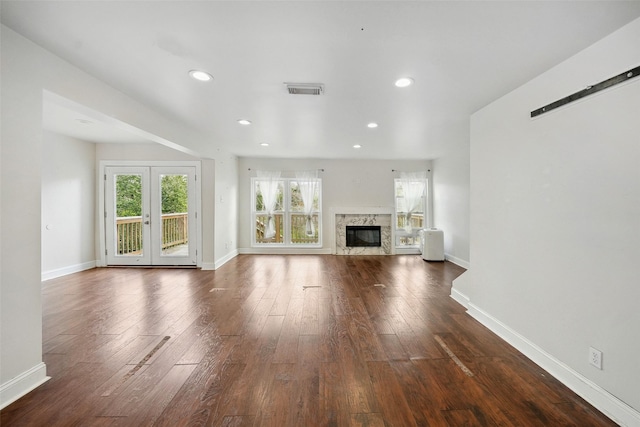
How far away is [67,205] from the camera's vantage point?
455 centimetres

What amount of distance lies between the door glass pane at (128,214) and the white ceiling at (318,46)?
9.76ft

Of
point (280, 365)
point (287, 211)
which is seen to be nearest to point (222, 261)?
point (287, 211)

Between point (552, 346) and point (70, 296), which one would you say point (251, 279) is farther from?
point (552, 346)

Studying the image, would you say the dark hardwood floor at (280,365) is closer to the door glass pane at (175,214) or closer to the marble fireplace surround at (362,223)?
the door glass pane at (175,214)

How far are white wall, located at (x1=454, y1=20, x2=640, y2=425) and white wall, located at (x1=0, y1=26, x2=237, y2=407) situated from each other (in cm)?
369

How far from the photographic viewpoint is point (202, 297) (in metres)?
3.44

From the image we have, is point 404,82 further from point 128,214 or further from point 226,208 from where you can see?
point 128,214

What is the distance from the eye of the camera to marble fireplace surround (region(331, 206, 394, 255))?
255 inches

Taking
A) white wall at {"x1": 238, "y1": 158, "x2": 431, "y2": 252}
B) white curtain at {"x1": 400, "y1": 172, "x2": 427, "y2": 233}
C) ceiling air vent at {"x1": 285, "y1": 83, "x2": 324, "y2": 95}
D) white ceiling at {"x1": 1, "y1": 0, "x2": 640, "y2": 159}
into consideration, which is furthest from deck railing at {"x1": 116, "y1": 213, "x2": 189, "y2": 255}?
white curtain at {"x1": 400, "y1": 172, "x2": 427, "y2": 233}

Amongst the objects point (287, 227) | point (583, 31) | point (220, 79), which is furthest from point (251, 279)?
point (583, 31)

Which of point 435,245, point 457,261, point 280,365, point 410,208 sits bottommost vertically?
point 280,365

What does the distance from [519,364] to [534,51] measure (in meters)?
2.37

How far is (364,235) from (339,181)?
5.13 ft

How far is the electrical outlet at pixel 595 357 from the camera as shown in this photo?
1.62 meters
